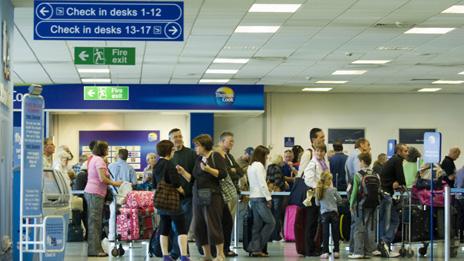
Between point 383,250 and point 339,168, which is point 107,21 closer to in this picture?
point 383,250

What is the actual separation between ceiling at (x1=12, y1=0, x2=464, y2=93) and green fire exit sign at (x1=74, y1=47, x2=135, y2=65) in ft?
3.02

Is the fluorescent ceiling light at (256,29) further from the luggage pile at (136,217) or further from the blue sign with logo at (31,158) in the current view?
the blue sign with logo at (31,158)

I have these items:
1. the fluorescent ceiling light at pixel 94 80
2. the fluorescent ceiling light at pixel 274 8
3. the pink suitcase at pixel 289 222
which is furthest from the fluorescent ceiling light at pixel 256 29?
the fluorescent ceiling light at pixel 94 80

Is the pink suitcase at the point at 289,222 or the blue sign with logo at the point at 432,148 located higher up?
the blue sign with logo at the point at 432,148

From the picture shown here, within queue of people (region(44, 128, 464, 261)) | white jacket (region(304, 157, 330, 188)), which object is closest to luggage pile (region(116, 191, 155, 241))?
queue of people (region(44, 128, 464, 261))

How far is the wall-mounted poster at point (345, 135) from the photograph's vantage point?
26828mm

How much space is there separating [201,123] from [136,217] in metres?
Answer: 12.4

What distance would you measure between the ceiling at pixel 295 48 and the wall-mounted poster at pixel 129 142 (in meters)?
2.70

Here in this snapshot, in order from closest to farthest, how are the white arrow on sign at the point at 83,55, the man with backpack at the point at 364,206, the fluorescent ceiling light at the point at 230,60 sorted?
the man with backpack at the point at 364,206 → the white arrow on sign at the point at 83,55 → the fluorescent ceiling light at the point at 230,60

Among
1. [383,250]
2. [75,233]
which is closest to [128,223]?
[383,250]

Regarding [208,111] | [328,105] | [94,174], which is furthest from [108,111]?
[94,174]

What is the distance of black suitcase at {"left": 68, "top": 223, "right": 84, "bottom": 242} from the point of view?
16.2 metres

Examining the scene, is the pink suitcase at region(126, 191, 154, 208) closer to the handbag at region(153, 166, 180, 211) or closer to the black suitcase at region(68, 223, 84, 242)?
the handbag at region(153, 166, 180, 211)

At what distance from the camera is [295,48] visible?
17.3m
